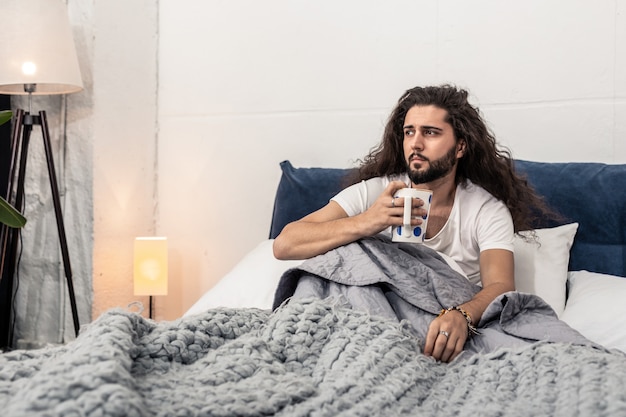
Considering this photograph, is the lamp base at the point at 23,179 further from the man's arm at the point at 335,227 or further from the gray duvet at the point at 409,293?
the gray duvet at the point at 409,293

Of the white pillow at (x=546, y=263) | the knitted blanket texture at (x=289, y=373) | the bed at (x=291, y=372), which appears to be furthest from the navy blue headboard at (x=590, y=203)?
the knitted blanket texture at (x=289, y=373)

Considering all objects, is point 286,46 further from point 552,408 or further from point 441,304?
point 552,408

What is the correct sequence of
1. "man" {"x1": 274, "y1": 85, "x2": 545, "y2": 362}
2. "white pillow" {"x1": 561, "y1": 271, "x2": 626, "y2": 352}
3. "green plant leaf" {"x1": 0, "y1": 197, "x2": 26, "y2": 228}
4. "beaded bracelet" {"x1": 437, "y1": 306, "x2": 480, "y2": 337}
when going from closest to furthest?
1. "beaded bracelet" {"x1": 437, "y1": 306, "x2": 480, "y2": 337}
2. "white pillow" {"x1": 561, "y1": 271, "x2": 626, "y2": 352}
3. "man" {"x1": 274, "y1": 85, "x2": 545, "y2": 362}
4. "green plant leaf" {"x1": 0, "y1": 197, "x2": 26, "y2": 228}

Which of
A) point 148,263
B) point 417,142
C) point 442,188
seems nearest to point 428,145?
point 417,142

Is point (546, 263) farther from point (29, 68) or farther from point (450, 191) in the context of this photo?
point (29, 68)

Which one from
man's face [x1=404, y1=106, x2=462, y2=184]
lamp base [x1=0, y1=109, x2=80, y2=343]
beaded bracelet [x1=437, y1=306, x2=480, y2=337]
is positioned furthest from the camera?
lamp base [x1=0, y1=109, x2=80, y2=343]

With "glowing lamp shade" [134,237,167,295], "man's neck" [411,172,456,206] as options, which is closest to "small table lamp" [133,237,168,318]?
"glowing lamp shade" [134,237,167,295]

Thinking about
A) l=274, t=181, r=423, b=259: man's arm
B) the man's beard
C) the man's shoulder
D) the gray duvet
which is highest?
the man's beard

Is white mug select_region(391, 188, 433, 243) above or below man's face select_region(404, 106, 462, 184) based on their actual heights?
below

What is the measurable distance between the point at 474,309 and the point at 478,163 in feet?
2.20

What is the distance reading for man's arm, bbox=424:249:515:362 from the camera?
1831 millimetres

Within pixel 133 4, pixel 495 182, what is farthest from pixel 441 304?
pixel 133 4

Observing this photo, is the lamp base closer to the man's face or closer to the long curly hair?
the long curly hair

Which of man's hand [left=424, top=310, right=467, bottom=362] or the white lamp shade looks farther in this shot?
the white lamp shade
